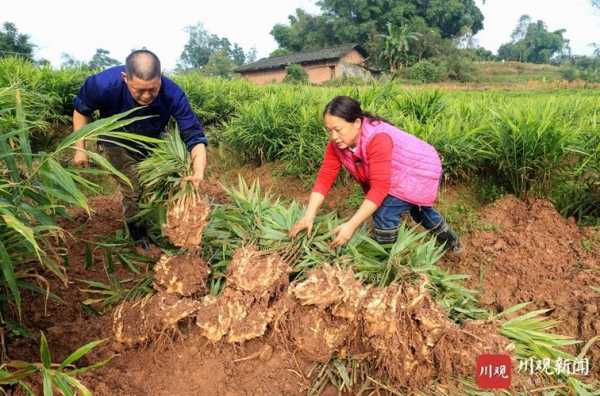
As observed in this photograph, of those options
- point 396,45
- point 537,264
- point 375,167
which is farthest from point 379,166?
point 396,45

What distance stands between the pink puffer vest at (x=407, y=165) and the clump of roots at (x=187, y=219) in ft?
2.85

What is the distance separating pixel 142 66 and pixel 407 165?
1.53 metres

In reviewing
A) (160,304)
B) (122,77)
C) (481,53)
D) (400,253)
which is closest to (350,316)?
(400,253)

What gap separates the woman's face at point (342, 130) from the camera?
2.07m

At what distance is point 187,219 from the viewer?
6.29 feet

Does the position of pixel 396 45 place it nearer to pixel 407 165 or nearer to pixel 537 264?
pixel 537 264

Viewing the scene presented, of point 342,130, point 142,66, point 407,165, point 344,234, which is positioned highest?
point 142,66

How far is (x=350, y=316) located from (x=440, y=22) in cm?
4074

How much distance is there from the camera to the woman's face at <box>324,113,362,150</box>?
2066 mm

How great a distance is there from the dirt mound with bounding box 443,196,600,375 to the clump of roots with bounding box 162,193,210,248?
1718mm

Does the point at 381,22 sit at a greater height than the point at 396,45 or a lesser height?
greater

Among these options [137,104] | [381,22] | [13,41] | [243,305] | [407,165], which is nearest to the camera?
[243,305]

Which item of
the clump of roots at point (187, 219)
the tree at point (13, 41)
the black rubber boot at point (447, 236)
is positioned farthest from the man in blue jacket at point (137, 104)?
the tree at point (13, 41)

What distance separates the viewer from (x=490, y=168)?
3.62 metres
